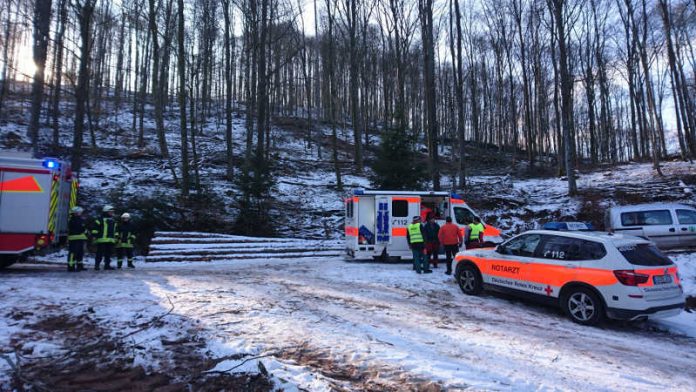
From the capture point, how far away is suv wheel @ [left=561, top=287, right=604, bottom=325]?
23.7ft

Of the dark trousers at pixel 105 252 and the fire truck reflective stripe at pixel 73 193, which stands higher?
the fire truck reflective stripe at pixel 73 193

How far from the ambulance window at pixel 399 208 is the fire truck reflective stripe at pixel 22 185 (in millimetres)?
10136

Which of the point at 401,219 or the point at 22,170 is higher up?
the point at 22,170

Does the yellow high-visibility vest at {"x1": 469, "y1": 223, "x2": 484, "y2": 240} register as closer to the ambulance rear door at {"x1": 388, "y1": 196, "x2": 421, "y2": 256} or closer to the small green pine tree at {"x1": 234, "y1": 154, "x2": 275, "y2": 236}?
the ambulance rear door at {"x1": 388, "y1": 196, "x2": 421, "y2": 256}

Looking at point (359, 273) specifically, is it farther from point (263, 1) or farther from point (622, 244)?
point (263, 1)

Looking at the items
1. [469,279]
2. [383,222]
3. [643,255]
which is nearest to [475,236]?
[383,222]

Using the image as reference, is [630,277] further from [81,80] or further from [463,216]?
[81,80]

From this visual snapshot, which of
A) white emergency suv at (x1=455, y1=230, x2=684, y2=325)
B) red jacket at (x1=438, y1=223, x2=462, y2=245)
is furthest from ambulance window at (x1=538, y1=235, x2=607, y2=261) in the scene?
red jacket at (x1=438, y1=223, x2=462, y2=245)

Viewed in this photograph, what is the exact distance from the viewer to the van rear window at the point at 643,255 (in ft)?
23.0

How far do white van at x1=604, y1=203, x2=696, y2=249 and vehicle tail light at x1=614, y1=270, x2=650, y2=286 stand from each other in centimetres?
903

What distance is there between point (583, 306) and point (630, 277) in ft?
3.15

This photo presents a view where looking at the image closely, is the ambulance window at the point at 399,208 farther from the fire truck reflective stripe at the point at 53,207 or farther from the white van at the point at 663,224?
the fire truck reflective stripe at the point at 53,207

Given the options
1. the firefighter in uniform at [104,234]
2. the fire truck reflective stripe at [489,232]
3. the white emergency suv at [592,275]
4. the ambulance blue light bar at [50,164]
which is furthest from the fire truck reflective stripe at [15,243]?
the fire truck reflective stripe at [489,232]

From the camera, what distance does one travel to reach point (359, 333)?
591cm
